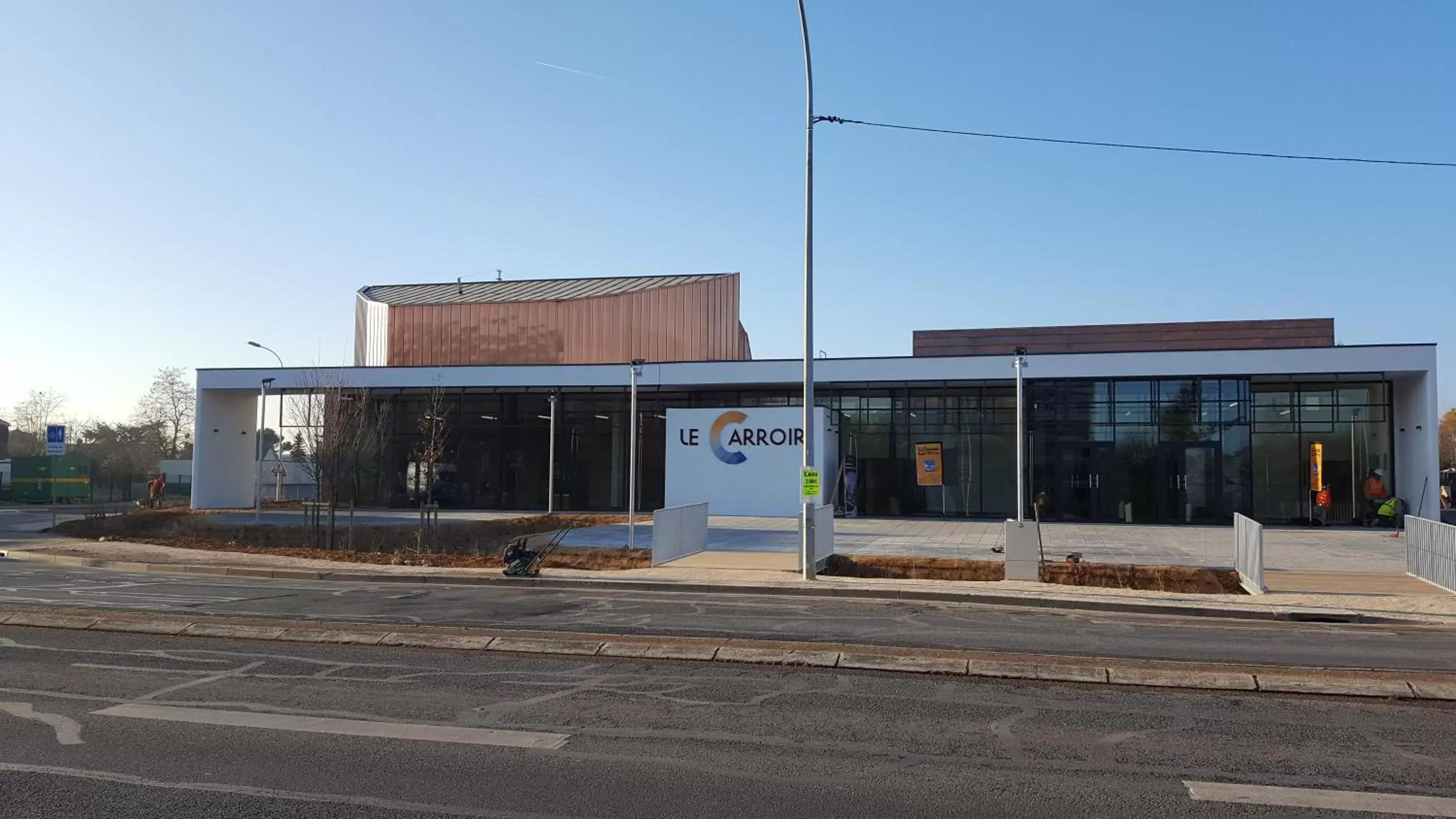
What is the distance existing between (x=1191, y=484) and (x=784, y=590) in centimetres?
2227

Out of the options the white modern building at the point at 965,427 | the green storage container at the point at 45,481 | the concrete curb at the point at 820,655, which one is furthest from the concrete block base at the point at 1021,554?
the green storage container at the point at 45,481

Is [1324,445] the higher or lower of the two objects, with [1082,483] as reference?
higher

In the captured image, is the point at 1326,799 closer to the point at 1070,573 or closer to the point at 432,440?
the point at 1070,573

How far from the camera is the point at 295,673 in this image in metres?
8.64

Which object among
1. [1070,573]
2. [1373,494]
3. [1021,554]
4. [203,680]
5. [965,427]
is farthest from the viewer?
[965,427]

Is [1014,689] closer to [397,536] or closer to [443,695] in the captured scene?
[443,695]

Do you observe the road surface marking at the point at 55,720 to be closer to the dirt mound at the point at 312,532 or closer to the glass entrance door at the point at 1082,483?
the dirt mound at the point at 312,532

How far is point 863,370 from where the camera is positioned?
117 ft

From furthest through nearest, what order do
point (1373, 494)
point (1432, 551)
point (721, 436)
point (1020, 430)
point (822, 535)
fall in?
point (721, 436)
point (1373, 494)
point (1020, 430)
point (822, 535)
point (1432, 551)

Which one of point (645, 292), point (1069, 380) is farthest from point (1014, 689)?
point (645, 292)

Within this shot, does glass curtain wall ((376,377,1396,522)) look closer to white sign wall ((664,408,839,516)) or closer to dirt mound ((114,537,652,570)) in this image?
white sign wall ((664,408,839,516))

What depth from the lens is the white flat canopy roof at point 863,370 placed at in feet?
104

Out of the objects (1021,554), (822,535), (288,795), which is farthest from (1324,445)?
(288,795)

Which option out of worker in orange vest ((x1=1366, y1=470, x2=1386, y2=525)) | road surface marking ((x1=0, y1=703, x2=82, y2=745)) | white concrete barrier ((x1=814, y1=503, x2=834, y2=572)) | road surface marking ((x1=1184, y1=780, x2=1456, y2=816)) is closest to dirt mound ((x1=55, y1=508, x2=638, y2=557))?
white concrete barrier ((x1=814, y1=503, x2=834, y2=572))
